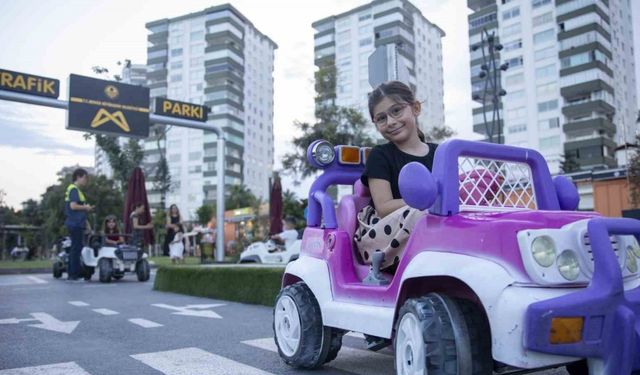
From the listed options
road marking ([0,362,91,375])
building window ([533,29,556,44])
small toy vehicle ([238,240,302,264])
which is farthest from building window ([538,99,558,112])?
road marking ([0,362,91,375])

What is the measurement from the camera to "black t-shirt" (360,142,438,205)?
3.17m

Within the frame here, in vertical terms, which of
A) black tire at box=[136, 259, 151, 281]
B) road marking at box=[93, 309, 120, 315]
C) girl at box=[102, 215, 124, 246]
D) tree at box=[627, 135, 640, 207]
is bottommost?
road marking at box=[93, 309, 120, 315]

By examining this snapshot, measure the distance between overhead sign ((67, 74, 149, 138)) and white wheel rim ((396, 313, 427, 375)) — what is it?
638 inches

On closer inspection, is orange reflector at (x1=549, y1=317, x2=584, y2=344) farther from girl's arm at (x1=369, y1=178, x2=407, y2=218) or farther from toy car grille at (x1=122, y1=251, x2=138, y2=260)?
toy car grille at (x1=122, y1=251, x2=138, y2=260)

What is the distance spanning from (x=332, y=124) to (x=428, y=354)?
3173 cm

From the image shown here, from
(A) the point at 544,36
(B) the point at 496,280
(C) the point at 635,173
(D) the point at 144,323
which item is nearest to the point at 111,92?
(D) the point at 144,323

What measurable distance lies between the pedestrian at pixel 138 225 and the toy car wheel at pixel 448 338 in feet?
39.2

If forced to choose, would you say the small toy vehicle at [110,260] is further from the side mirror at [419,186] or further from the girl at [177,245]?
the side mirror at [419,186]

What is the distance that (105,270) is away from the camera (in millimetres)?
12508

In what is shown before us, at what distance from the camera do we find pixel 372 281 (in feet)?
9.92

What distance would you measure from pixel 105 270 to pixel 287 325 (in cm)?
1000

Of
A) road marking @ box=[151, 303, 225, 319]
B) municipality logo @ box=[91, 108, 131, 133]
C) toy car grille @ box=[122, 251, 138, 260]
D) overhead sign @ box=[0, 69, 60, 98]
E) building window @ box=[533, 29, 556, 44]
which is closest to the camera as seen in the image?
road marking @ box=[151, 303, 225, 319]

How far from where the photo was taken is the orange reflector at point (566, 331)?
1.95 metres

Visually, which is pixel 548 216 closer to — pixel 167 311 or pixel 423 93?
pixel 167 311
